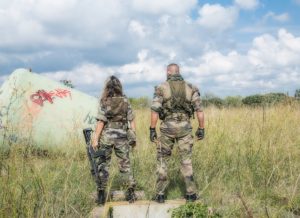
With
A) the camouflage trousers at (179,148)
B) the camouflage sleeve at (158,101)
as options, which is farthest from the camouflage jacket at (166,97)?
the camouflage trousers at (179,148)

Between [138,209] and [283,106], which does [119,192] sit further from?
[283,106]

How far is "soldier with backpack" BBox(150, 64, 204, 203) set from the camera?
6.02 m

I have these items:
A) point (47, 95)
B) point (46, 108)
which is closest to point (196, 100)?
point (46, 108)

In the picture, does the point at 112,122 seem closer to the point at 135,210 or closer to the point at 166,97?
the point at 166,97

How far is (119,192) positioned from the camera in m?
6.19

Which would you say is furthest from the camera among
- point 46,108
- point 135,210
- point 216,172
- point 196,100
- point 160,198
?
point 46,108

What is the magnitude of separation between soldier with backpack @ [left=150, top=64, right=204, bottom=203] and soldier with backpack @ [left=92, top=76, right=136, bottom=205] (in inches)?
13.9

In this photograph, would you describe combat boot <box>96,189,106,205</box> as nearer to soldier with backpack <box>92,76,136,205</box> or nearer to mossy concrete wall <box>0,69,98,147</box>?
soldier with backpack <box>92,76,136,205</box>

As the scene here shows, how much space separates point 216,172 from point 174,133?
1411 mm

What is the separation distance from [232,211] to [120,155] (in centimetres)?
180

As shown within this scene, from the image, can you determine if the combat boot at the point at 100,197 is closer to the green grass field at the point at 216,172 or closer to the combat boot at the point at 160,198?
the green grass field at the point at 216,172

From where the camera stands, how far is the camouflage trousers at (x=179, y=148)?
5945 millimetres

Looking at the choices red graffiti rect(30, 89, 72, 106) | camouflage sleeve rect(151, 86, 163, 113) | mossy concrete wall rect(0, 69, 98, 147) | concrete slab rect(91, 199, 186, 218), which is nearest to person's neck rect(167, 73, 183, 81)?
camouflage sleeve rect(151, 86, 163, 113)

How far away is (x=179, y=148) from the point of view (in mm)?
6059
